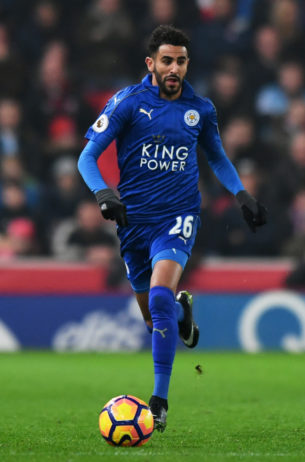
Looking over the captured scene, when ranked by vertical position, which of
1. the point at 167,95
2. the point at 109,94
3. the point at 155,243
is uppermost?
the point at 167,95

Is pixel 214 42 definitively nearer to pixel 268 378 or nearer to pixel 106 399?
pixel 268 378

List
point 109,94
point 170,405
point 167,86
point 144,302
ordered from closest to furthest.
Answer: point 167,86, point 144,302, point 170,405, point 109,94

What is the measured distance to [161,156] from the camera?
540cm

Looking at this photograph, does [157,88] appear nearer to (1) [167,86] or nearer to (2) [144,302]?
(1) [167,86]

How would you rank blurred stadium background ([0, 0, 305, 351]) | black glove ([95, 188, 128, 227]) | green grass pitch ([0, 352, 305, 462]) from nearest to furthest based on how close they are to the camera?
green grass pitch ([0, 352, 305, 462])
black glove ([95, 188, 128, 227])
blurred stadium background ([0, 0, 305, 351])

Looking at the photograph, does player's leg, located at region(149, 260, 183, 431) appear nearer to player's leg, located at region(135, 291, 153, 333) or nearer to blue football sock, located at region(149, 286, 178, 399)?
blue football sock, located at region(149, 286, 178, 399)

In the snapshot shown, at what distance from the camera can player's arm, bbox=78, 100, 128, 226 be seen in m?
4.87

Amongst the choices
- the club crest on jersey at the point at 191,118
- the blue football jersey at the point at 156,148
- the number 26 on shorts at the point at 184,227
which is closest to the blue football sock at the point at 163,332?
the number 26 on shorts at the point at 184,227

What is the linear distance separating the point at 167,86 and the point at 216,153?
0.55 metres

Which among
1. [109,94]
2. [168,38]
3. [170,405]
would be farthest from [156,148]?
[109,94]

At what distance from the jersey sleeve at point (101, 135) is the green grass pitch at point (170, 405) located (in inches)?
51.9

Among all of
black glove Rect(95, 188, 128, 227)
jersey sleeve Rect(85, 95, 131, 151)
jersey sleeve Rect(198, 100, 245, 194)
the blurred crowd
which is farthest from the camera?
the blurred crowd

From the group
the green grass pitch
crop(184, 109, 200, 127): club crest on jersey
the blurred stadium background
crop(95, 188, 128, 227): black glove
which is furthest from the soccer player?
the blurred stadium background

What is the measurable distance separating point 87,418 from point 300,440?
1529mm
